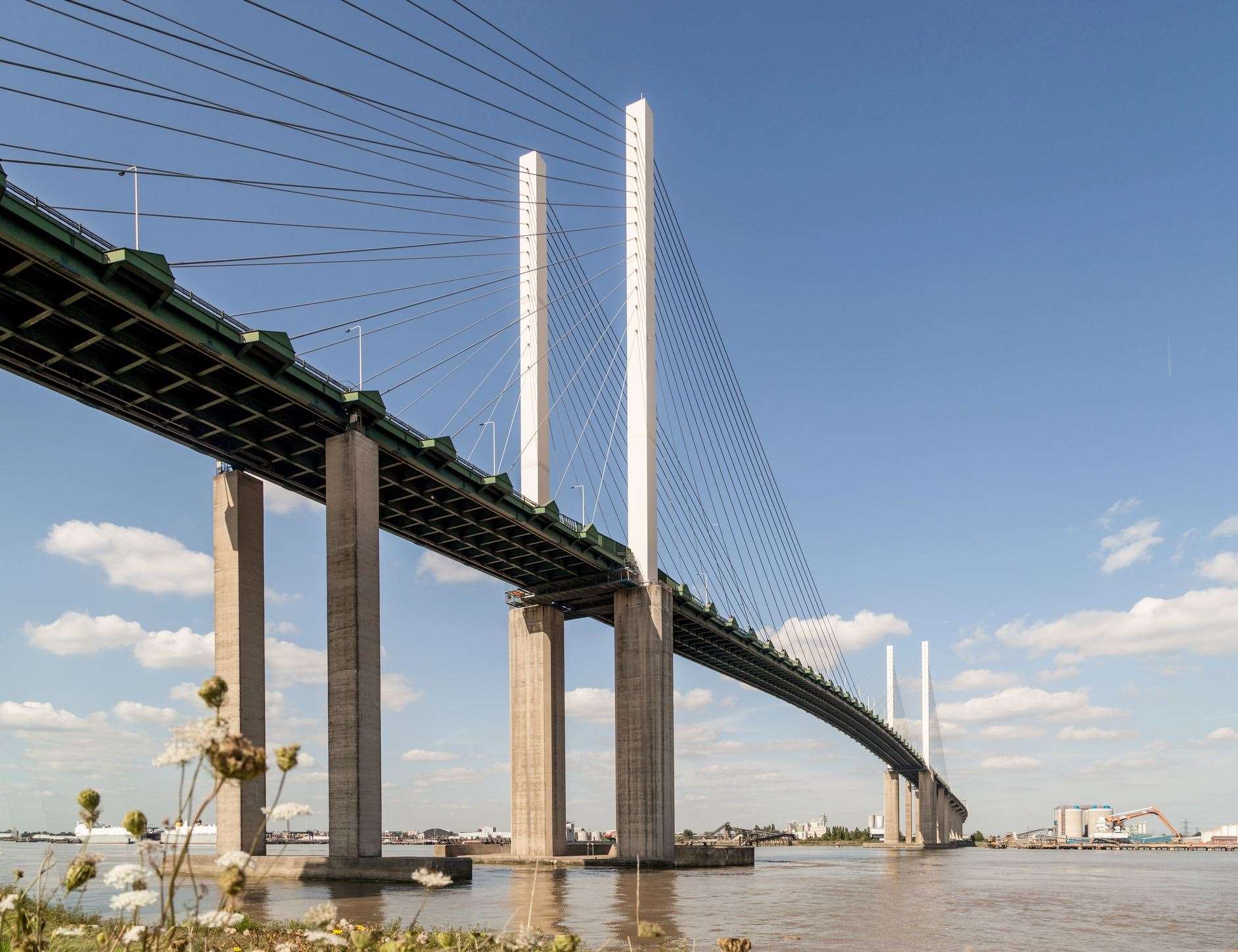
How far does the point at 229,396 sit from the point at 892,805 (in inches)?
5774

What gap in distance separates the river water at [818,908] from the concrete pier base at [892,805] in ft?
363

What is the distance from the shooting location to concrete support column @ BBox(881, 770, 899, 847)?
168 meters

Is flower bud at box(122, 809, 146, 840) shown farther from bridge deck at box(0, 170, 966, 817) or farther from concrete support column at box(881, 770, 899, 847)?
concrete support column at box(881, 770, 899, 847)

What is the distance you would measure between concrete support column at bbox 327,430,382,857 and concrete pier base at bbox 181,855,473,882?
570 millimetres

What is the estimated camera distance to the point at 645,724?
65125mm

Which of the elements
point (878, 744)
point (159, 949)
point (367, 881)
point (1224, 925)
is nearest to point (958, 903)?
point (1224, 925)

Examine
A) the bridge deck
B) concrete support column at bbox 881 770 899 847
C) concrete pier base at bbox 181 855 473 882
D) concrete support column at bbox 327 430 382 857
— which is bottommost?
concrete support column at bbox 881 770 899 847

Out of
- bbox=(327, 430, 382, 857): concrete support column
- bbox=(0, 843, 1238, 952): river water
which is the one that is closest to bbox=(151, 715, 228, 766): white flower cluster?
bbox=(0, 843, 1238, 952): river water

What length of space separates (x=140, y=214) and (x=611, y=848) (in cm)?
5507

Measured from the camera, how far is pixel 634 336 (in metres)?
64.9

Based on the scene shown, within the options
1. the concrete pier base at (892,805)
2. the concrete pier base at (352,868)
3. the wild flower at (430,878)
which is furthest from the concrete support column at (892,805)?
the wild flower at (430,878)

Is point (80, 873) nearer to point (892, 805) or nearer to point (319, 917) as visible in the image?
point (319, 917)

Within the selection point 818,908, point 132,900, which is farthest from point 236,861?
point 818,908

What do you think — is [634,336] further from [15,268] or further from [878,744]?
[878,744]
